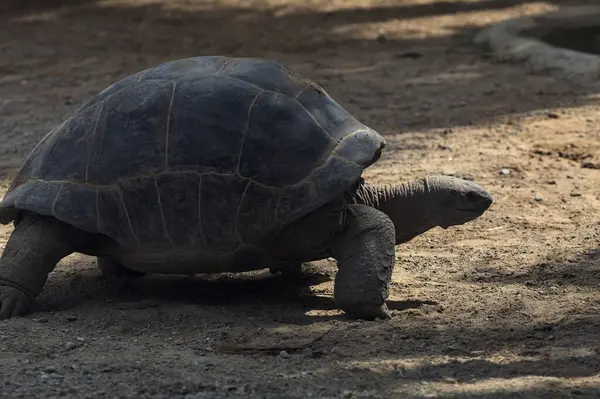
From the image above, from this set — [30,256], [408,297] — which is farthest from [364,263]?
[30,256]

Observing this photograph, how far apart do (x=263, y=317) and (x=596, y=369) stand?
5.25 ft

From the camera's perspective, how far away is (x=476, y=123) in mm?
9023

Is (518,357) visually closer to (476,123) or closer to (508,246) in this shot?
(508,246)

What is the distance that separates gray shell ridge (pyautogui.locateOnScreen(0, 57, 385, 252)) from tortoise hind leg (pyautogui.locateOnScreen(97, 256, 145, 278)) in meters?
0.59

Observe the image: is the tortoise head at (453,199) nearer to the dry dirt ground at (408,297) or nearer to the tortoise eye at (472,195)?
the tortoise eye at (472,195)

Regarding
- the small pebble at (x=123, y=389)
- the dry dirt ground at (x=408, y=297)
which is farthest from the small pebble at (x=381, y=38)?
the small pebble at (x=123, y=389)

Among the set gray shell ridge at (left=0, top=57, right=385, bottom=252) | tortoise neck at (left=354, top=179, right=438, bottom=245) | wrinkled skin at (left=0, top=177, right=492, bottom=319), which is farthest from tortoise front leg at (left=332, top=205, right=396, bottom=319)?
tortoise neck at (left=354, top=179, right=438, bottom=245)

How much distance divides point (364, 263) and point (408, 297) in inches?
18.4

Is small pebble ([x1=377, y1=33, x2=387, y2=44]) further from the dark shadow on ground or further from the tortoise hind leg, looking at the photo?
the tortoise hind leg

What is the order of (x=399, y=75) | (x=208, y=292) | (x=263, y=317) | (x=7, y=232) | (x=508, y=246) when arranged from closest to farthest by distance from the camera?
(x=263, y=317) → (x=208, y=292) → (x=508, y=246) → (x=7, y=232) → (x=399, y=75)

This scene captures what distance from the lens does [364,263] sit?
15.9 feet

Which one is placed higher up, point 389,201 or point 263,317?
point 389,201

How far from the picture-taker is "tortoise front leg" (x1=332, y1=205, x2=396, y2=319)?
479 centimetres

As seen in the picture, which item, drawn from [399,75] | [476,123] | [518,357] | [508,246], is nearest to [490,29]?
[399,75]
